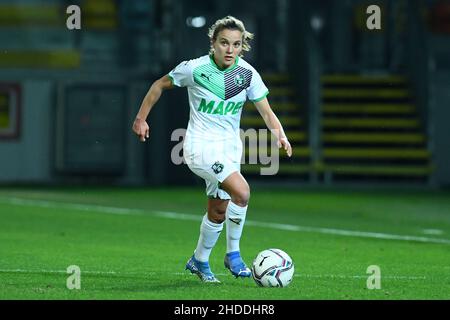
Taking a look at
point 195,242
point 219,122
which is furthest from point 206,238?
point 195,242

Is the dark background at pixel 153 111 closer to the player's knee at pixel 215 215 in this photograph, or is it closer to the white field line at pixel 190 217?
the white field line at pixel 190 217

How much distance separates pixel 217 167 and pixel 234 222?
470 mm

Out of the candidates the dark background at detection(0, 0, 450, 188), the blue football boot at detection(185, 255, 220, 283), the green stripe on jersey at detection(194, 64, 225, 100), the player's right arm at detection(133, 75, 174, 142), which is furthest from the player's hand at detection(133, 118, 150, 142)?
the dark background at detection(0, 0, 450, 188)

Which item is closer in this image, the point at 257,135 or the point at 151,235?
the point at 151,235

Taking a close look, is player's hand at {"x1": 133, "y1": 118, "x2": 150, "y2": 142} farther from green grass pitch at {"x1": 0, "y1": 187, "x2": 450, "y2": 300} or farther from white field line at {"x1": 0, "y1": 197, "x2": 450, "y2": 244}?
white field line at {"x1": 0, "y1": 197, "x2": 450, "y2": 244}

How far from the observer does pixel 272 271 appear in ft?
28.6

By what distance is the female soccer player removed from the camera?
9000mm

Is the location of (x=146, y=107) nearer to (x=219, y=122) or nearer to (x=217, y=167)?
(x=219, y=122)

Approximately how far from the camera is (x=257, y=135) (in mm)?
23969

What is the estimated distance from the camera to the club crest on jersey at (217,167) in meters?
8.97

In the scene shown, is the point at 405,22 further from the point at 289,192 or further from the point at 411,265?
the point at 411,265

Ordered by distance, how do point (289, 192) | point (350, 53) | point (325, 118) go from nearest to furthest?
1. point (289, 192)
2. point (325, 118)
3. point (350, 53)
